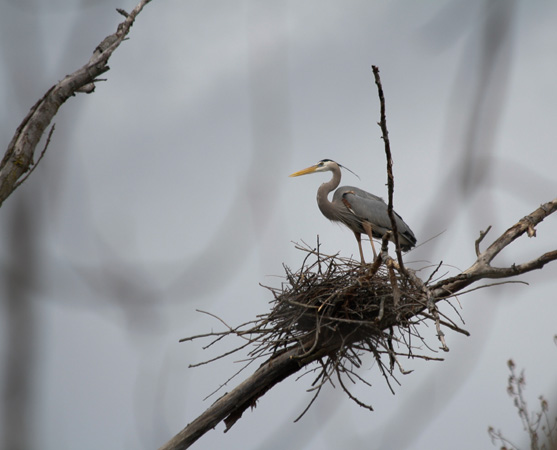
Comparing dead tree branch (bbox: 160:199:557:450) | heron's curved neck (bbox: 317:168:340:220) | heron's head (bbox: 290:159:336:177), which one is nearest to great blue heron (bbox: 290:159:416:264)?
heron's curved neck (bbox: 317:168:340:220)

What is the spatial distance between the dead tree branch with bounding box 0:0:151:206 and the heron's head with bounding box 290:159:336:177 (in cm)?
476

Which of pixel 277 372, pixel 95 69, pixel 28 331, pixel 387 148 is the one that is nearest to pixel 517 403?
pixel 277 372

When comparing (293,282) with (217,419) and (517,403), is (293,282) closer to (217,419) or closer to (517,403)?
(217,419)

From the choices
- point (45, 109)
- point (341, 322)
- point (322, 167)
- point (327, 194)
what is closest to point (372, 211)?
point (327, 194)

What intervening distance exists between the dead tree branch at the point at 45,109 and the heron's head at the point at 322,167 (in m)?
4.76

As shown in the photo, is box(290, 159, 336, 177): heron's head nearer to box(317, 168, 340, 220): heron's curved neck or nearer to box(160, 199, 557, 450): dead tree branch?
box(317, 168, 340, 220): heron's curved neck

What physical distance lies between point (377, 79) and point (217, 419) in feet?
8.31

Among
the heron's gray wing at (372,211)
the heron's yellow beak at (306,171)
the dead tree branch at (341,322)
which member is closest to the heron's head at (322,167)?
the heron's yellow beak at (306,171)

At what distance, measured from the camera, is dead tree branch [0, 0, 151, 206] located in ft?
10.2

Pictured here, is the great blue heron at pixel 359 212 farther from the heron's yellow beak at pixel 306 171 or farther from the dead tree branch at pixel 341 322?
the dead tree branch at pixel 341 322

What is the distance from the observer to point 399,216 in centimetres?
802

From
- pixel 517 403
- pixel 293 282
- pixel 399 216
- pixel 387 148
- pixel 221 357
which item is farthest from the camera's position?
pixel 399 216

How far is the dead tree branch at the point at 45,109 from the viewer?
3096 mm

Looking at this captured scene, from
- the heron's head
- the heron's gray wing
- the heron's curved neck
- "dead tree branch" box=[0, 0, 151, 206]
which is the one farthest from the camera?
the heron's head
